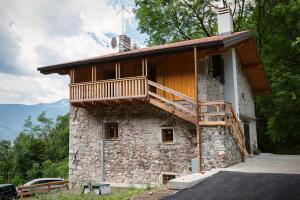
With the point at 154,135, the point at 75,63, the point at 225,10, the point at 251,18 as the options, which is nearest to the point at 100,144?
the point at 154,135

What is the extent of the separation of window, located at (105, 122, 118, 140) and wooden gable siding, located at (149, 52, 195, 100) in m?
2.74

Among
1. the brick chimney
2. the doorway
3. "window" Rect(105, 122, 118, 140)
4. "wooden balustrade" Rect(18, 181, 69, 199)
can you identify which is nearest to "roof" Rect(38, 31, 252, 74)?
the brick chimney

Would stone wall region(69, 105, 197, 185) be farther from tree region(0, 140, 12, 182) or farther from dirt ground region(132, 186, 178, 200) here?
tree region(0, 140, 12, 182)

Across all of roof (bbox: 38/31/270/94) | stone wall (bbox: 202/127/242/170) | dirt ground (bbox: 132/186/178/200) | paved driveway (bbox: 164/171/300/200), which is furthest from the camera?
roof (bbox: 38/31/270/94)

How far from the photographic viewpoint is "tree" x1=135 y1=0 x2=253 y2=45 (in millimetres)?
24578

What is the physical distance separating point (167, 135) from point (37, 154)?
2838 centimetres

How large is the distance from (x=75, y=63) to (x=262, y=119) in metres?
15.7

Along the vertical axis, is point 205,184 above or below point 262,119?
below

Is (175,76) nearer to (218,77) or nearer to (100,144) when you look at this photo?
(218,77)

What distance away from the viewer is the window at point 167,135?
13.1 metres

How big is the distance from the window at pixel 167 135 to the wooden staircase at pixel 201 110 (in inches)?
42.8

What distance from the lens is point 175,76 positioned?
1345 cm

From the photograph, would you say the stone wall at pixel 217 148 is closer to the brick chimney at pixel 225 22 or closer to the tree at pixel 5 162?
the brick chimney at pixel 225 22

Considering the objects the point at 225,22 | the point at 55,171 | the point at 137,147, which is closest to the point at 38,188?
the point at 137,147
